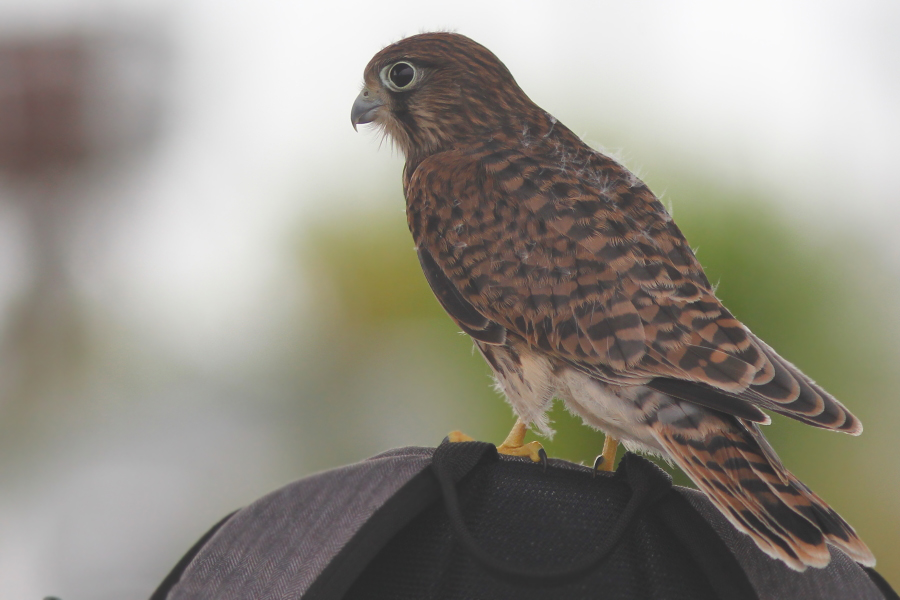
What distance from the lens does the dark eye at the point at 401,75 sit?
1.93 metres

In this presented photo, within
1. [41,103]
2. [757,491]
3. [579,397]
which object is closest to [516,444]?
[579,397]

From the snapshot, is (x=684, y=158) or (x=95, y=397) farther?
(x=95, y=397)

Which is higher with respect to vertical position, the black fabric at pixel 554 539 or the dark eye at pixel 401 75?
the dark eye at pixel 401 75

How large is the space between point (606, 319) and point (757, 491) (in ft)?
1.31

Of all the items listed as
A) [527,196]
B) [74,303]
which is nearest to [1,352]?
[74,303]

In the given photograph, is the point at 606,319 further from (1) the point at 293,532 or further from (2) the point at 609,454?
(1) the point at 293,532

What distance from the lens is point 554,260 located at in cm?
151

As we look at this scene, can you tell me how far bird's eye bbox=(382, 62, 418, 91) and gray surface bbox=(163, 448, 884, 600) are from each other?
1.03 metres

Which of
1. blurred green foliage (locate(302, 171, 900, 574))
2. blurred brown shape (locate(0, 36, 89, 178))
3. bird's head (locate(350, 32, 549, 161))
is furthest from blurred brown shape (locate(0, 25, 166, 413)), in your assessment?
bird's head (locate(350, 32, 549, 161))

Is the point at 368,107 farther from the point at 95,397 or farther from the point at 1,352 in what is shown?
the point at 1,352

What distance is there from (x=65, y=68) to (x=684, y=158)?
482 centimetres

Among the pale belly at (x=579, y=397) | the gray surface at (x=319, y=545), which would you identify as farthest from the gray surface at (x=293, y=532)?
the pale belly at (x=579, y=397)

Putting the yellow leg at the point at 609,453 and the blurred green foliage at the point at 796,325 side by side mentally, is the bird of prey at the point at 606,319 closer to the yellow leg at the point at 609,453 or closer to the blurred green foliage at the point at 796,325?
the yellow leg at the point at 609,453

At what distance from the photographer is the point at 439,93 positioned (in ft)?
6.40
